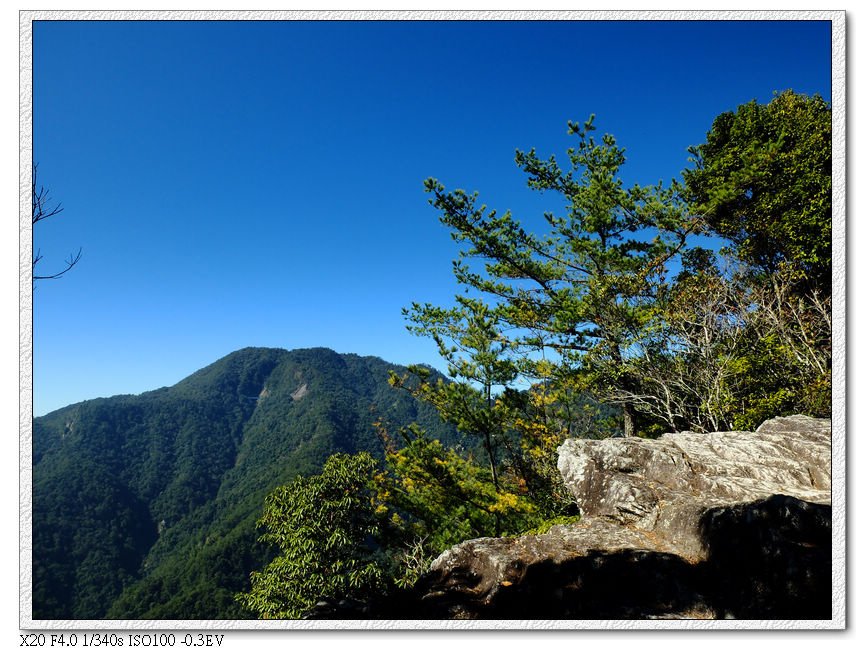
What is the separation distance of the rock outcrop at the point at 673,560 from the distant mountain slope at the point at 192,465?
32.7 meters

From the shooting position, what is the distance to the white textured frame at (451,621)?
103 inches

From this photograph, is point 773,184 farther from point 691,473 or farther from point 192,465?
point 192,465

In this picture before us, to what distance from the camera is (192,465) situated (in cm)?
9975

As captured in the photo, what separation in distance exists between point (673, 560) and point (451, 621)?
5.11 ft

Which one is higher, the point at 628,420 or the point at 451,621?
the point at 628,420

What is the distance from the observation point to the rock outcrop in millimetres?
2453

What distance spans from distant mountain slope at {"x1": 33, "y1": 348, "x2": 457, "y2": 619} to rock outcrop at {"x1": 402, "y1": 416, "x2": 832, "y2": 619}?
32.7 metres

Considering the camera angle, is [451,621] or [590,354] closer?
[451,621]

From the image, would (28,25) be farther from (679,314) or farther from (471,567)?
(679,314)

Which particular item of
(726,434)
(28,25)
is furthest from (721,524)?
(28,25)

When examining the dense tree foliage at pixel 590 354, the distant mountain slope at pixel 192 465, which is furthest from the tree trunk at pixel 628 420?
the distant mountain slope at pixel 192 465

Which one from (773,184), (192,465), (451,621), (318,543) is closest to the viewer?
(451,621)

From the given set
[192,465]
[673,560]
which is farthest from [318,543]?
[192,465]

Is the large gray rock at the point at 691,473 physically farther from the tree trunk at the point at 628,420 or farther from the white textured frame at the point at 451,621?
the tree trunk at the point at 628,420
